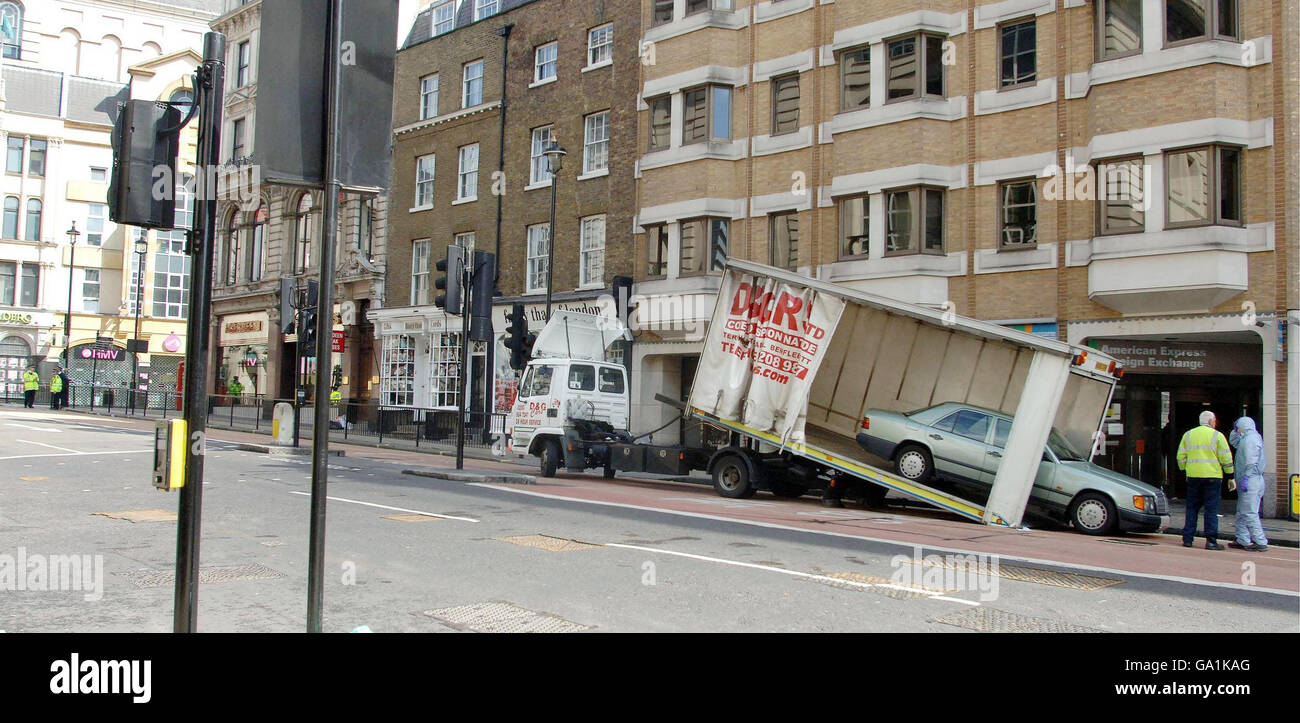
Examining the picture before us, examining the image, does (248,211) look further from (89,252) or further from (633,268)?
(633,268)

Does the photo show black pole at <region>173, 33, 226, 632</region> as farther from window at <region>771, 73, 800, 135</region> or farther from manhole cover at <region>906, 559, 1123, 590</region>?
window at <region>771, 73, 800, 135</region>

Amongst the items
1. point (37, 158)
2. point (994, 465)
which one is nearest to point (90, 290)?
point (37, 158)

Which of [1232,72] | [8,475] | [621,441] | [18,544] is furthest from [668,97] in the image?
[18,544]

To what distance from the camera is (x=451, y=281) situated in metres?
18.0

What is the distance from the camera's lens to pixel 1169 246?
58.8ft

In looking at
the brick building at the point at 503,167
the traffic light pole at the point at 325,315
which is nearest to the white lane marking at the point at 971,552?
the traffic light pole at the point at 325,315

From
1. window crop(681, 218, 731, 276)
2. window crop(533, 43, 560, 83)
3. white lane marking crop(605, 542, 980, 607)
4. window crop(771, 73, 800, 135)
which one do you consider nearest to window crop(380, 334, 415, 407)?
window crop(533, 43, 560, 83)

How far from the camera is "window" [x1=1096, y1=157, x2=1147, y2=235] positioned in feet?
61.0

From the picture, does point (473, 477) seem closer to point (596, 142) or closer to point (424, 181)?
point (596, 142)

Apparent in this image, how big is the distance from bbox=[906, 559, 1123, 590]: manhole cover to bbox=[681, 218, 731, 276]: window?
1686 centimetres

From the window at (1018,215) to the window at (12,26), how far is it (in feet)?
226

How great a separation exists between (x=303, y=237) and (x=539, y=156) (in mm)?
14747
